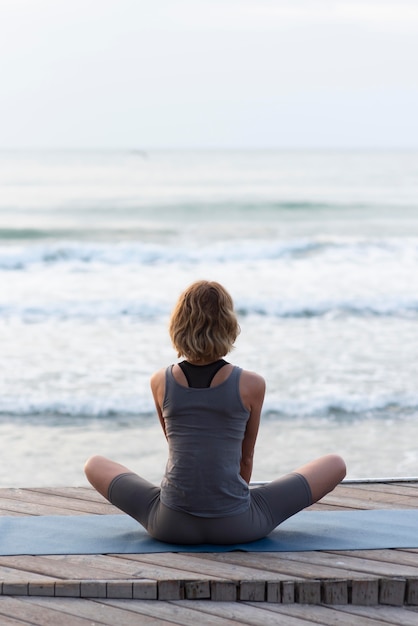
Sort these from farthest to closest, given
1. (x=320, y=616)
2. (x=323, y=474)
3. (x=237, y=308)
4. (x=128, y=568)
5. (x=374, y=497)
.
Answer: (x=237, y=308) → (x=374, y=497) → (x=323, y=474) → (x=128, y=568) → (x=320, y=616)

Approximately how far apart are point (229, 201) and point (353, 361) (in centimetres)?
1812

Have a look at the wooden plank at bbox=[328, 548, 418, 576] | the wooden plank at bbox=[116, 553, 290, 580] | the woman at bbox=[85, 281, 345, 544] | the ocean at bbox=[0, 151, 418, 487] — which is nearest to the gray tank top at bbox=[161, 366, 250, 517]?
the woman at bbox=[85, 281, 345, 544]

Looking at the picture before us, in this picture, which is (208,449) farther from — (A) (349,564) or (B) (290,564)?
(A) (349,564)

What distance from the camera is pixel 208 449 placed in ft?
9.59

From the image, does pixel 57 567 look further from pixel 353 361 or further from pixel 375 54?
pixel 375 54

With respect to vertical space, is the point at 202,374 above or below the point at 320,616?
above

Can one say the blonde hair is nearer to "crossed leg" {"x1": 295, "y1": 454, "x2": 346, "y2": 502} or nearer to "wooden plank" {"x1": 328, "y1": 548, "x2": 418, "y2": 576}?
"crossed leg" {"x1": 295, "y1": 454, "x2": 346, "y2": 502}

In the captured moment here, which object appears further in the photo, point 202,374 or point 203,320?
point 202,374

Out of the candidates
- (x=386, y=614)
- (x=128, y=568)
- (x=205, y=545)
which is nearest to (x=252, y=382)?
(x=205, y=545)

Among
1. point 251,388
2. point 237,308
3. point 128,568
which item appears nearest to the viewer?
point 128,568

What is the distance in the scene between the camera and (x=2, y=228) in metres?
20.7

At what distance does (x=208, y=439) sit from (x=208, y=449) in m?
0.03

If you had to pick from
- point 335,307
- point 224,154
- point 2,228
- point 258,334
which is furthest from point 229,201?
point 224,154

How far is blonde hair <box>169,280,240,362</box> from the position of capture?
2844 mm
